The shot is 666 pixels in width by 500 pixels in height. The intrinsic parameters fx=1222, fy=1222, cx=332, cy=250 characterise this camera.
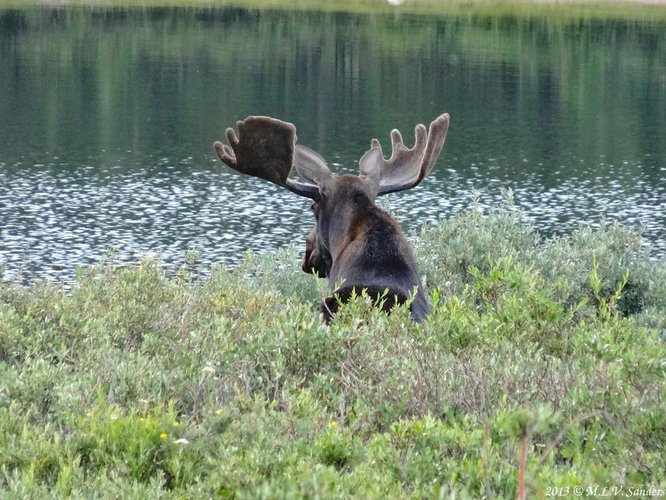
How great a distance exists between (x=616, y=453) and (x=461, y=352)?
64.9 inches

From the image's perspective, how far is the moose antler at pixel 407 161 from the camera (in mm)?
9492

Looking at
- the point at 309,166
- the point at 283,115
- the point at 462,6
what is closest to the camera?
the point at 309,166

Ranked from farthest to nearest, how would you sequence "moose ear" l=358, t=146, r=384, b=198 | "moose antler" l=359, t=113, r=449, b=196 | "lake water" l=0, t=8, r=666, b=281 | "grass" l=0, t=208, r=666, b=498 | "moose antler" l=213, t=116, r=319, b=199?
1. "lake water" l=0, t=8, r=666, b=281
2. "moose antler" l=359, t=113, r=449, b=196
3. "moose antler" l=213, t=116, r=319, b=199
4. "moose ear" l=358, t=146, r=384, b=198
5. "grass" l=0, t=208, r=666, b=498

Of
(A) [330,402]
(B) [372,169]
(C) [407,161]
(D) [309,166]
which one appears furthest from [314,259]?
(A) [330,402]

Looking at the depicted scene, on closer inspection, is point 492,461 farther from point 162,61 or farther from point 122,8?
point 122,8

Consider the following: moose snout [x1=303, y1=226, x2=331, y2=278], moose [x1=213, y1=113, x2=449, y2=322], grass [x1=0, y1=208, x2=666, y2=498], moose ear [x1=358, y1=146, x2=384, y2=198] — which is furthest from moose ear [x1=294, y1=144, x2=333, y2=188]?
grass [x1=0, y1=208, x2=666, y2=498]

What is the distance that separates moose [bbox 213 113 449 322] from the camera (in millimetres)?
7969

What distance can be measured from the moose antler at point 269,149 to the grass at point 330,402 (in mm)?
1937

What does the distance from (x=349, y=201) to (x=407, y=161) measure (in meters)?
1.42

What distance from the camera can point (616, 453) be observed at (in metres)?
4.20

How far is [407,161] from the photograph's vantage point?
32.9ft

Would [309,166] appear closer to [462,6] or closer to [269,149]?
[269,149]

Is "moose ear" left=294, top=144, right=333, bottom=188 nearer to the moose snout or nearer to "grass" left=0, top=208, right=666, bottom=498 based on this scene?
the moose snout

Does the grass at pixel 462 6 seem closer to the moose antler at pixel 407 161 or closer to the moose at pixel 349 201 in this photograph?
the moose antler at pixel 407 161
